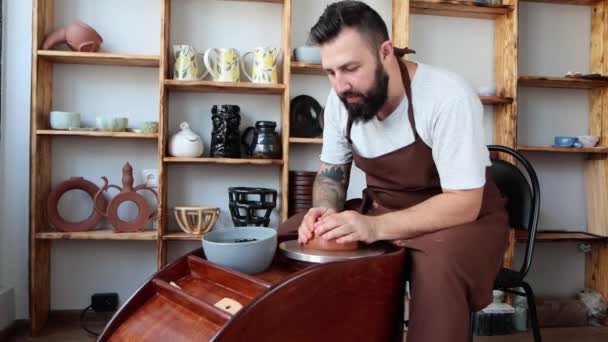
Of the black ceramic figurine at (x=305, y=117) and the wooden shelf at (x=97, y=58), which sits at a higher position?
the wooden shelf at (x=97, y=58)

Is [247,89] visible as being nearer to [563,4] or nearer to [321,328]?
[321,328]

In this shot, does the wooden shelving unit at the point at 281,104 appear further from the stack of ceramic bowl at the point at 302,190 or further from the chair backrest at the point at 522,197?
the chair backrest at the point at 522,197

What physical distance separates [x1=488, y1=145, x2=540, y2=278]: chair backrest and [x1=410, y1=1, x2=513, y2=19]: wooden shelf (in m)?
1.19

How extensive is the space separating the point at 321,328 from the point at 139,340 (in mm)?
384

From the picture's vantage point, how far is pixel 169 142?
2.72 m

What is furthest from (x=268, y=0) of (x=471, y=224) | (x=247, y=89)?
(x=471, y=224)

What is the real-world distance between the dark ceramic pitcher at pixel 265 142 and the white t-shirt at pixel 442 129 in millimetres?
1097

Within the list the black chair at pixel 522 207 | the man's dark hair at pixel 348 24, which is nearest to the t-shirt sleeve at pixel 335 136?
the man's dark hair at pixel 348 24

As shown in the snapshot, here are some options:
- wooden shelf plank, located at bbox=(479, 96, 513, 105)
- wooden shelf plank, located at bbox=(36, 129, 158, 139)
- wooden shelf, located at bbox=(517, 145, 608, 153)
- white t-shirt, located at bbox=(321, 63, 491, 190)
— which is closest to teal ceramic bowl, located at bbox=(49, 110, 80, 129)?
wooden shelf plank, located at bbox=(36, 129, 158, 139)

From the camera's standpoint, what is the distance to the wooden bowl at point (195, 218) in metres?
2.66

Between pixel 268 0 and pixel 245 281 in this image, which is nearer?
pixel 245 281

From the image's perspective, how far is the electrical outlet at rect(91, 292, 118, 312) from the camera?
284 cm

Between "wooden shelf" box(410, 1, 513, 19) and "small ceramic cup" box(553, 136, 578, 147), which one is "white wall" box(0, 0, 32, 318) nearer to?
"wooden shelf" box(410, 1, 513, 19)

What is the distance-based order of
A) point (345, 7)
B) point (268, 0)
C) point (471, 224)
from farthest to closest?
point (268, 0), point (345, 7), point (471, 224)
